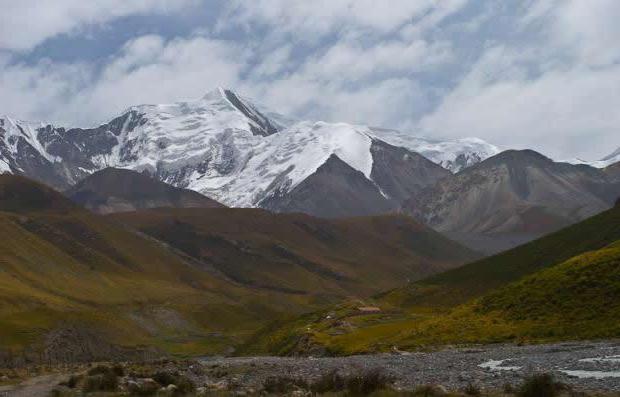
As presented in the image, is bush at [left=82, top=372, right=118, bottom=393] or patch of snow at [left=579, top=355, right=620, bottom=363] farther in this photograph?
bush at [left=82, top=372, right=118, bottom=393]

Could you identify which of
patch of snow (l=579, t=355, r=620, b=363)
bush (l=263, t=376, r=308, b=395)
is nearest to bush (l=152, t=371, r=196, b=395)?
bush (l=263, t=376, r=308, b=395)

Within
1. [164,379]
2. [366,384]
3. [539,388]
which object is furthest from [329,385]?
[164,379]

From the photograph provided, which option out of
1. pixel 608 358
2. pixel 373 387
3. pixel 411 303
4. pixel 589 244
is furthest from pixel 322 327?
pixel 373 387

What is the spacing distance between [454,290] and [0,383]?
344ft

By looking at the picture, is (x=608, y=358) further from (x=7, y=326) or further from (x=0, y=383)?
(x=7, y=326)

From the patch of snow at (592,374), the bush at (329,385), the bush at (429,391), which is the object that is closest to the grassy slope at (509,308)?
the patch of snow at (592,374)

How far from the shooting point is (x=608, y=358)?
4716 centimetres

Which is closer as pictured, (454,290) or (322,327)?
(322,327)

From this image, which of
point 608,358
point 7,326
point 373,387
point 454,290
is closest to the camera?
point 373,387

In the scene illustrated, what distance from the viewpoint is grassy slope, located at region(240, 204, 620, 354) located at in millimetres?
70688

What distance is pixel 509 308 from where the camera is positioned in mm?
83562

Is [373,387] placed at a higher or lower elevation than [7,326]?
lower

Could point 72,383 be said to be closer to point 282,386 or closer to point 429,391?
point 282,386

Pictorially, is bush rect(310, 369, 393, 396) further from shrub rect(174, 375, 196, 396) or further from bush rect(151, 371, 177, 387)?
bush rect(151, 371, 177, 387)
